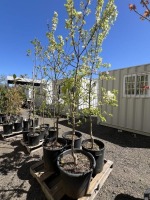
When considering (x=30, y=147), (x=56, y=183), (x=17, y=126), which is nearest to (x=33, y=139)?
(x=30, y=147)

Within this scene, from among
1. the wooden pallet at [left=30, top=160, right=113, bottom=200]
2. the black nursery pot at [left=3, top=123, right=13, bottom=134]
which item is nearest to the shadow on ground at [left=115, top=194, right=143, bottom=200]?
the wooden pallet at [left=30, top=160, right=113, bottom=200]

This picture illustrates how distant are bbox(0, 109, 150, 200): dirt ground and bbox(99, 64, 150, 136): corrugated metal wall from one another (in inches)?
46.4

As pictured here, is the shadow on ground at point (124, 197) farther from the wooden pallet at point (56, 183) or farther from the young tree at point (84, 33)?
the young tree at point (84, 33)

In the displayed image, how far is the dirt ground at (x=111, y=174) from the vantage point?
7.60ft

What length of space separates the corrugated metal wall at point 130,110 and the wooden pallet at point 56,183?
336 cm

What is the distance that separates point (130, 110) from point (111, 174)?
12.0 feet

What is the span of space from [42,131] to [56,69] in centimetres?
202

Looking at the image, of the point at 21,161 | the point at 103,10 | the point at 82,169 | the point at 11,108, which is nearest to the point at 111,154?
the point at 82,169

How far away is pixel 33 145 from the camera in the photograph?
3.85 m

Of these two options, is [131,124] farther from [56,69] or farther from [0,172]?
[0,172]

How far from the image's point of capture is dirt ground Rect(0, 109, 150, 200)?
232cm

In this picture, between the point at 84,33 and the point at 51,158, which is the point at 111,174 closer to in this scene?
the point at 51,158

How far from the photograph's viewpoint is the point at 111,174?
2842mm

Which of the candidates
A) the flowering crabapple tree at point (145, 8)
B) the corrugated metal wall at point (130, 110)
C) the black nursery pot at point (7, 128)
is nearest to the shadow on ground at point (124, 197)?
the flowering crabapple tree at point (145, 8)
